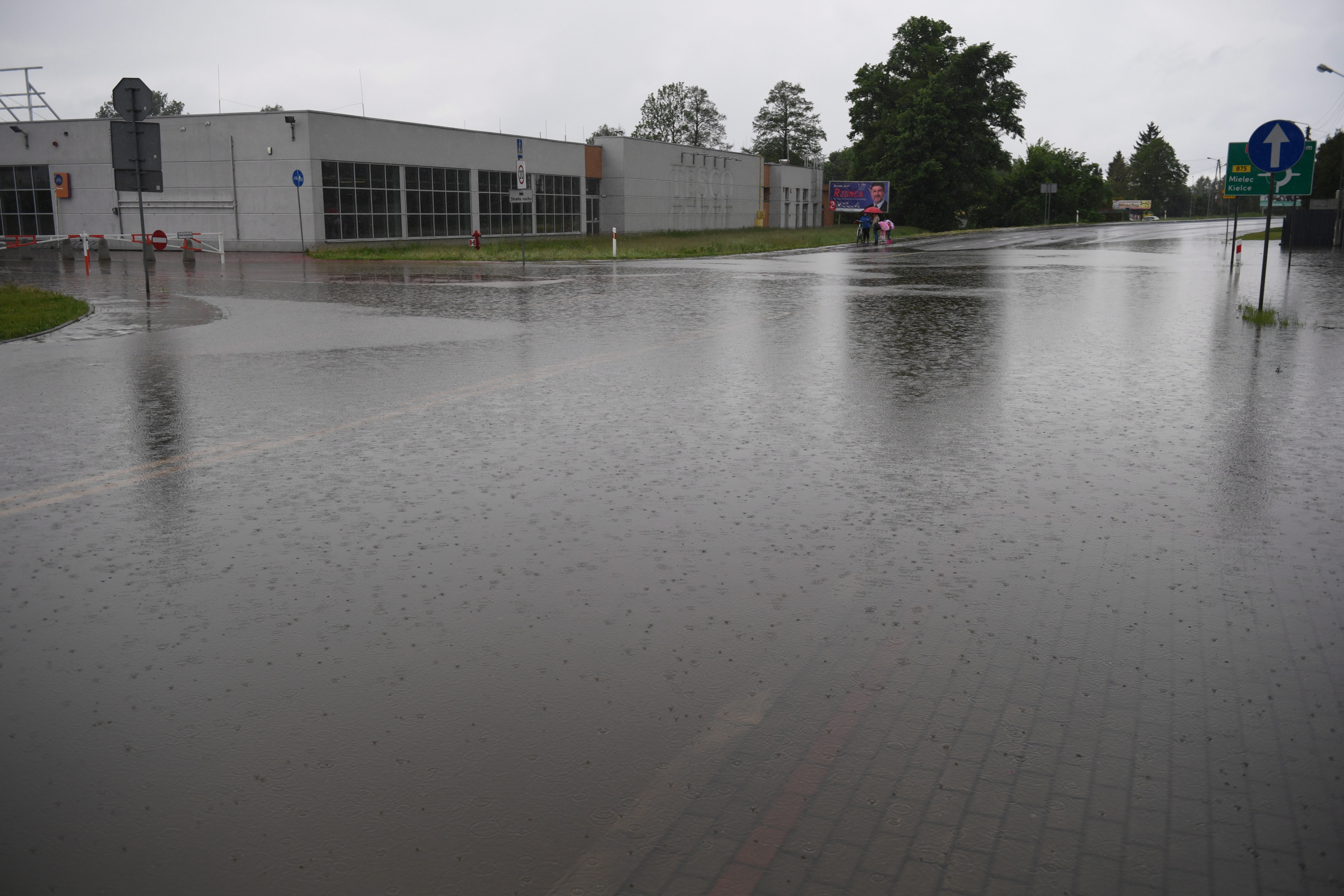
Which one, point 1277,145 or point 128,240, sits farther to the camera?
point 128,240

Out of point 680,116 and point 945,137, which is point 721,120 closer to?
point 680,116

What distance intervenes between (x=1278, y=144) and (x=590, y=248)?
38326 millimetres

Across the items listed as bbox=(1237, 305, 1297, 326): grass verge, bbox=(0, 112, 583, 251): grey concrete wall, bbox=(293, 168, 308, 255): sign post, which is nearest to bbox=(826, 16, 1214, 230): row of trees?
bbox=(0, 112, 583, 251): grey concrete wall

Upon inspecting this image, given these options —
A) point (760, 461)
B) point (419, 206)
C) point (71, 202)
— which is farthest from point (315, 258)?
point (760, 461)

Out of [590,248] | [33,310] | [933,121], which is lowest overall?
[33,310]

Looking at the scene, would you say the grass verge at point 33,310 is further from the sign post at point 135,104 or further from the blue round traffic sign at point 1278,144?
the blue round traffic sign at point 1278,144

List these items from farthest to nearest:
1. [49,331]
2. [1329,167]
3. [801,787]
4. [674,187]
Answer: [674,187] → [1329,167] → [49,331] → [801,787]

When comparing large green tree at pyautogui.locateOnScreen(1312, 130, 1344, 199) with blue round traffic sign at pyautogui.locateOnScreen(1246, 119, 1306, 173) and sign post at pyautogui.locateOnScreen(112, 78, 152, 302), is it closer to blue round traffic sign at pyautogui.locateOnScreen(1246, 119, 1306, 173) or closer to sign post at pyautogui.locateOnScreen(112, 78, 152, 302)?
blue round traffic sign at pyautogui.locateOnScreen(1246, 119, 1306, 173)

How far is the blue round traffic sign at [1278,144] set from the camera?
16781mm

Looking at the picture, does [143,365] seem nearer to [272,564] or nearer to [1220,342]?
[272,564]

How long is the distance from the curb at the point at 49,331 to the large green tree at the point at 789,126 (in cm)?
13245

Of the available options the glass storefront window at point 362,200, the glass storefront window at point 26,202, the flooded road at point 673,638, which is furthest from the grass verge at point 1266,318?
the glass storefront window at point 26,202

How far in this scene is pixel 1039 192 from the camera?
114m

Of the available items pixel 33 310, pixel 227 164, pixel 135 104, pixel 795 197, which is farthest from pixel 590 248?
pixel 795 197
